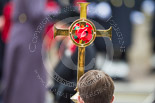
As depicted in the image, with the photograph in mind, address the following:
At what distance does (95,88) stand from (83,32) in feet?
0.71

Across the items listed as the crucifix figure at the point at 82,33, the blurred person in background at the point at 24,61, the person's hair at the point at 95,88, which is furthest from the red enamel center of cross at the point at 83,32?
the blurred person in background at the point at 24,61

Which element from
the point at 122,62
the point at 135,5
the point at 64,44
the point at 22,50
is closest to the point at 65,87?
the point at 64,44

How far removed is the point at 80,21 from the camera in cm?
159

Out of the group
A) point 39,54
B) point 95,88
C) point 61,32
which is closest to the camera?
point 95,88

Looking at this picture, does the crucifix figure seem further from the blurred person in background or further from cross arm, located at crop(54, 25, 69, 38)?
the blurred person in background

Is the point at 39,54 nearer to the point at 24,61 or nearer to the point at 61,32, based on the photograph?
the point at 24,61

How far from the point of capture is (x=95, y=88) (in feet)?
4.91

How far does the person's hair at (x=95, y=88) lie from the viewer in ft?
4.92

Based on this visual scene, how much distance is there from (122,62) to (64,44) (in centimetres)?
320

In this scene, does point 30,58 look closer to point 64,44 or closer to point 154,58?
point 64,44

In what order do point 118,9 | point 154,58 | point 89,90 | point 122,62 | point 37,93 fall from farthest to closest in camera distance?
point 154,58
point 122,62
point 118,9
point 37,93
point 89,90

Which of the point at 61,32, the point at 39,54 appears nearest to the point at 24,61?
the point at 39,54

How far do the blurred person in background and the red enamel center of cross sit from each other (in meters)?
0.85

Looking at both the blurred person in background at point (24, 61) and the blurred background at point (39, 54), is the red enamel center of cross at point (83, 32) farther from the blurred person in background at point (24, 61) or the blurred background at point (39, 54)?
the blurred person in background at point (24, 61)
